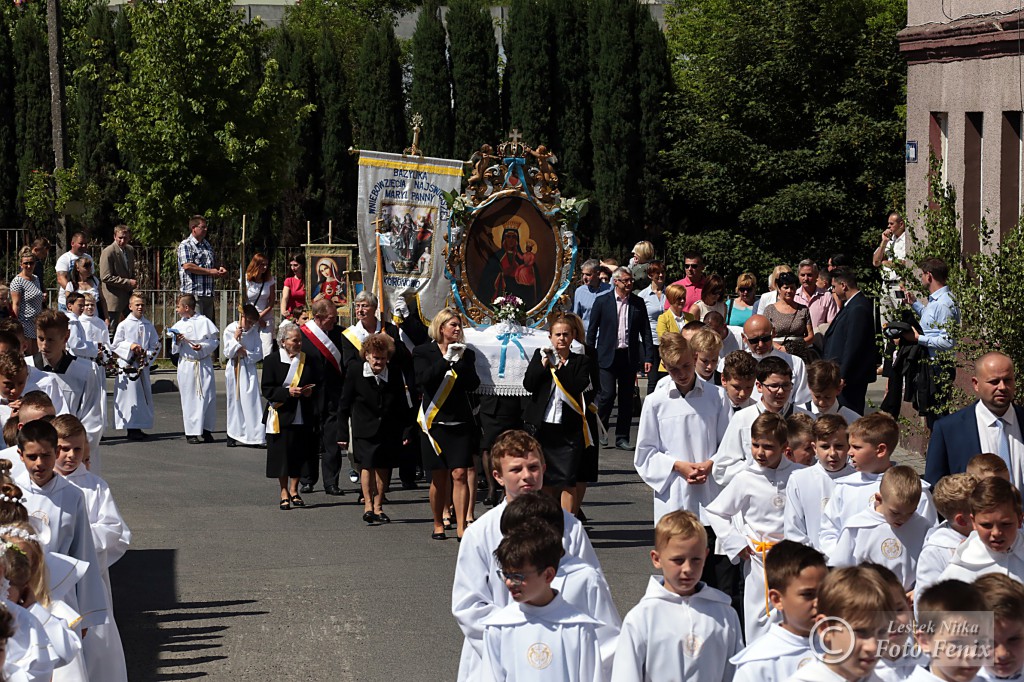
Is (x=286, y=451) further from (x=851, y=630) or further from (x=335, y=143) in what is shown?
(x=335, y=143)

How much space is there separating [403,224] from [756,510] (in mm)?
7756

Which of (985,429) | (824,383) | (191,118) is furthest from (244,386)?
(985,429)

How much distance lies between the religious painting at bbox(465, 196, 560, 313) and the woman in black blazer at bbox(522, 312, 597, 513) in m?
2.25

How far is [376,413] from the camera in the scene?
1343 centimetres

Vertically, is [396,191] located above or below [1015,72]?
below

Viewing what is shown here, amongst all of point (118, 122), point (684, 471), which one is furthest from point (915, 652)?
point (118, 122)

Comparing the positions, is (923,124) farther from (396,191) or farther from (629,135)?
(629,135)

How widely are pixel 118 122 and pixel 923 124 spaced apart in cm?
1381

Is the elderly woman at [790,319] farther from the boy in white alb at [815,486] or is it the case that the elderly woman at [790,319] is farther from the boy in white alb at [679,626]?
the boy in white alb at [679,626]

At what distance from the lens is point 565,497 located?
40.0ft

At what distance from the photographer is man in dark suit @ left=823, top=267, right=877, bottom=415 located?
13.8 meters

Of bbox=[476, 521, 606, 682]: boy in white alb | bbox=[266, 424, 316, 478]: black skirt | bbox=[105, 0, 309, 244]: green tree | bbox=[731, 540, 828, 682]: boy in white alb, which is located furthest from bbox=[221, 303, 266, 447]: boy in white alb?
bbox=[731, 540, 828, 682]: boy in white alb

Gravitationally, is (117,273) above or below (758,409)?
above

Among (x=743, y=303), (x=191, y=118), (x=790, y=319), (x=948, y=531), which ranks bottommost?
(x=948, y=531)
